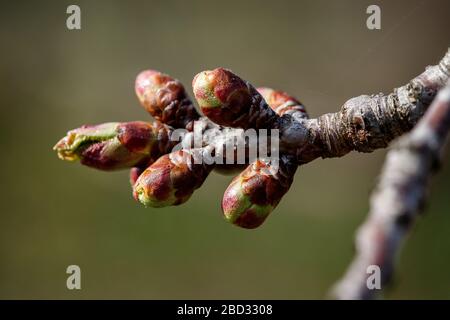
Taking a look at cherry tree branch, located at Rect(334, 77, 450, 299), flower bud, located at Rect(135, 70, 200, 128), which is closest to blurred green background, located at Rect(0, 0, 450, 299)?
flower bud, located at Rect(135, 70, 200, 128)

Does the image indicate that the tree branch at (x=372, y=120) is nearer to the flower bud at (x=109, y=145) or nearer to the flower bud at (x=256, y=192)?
the flower bud at (x=256, y=192)

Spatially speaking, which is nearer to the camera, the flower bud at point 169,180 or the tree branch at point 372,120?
the tree branch at point 372,120

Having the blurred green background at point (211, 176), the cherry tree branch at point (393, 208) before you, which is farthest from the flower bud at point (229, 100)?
the blurred green background at point (211, 176)

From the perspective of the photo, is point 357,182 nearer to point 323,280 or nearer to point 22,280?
point 323,280

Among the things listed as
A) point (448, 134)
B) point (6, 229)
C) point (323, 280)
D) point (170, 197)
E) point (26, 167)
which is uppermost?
point (26, 167)

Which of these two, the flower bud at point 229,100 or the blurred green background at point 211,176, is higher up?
the blurred green background at point 211,176

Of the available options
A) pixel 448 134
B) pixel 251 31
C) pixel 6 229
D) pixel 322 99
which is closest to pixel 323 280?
pixel 322 99

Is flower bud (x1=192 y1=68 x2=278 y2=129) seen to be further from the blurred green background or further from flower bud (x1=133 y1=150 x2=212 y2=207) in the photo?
the blurred green background
